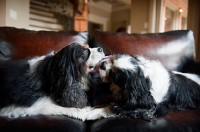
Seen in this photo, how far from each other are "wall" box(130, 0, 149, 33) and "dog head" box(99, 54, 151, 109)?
11.3 ft

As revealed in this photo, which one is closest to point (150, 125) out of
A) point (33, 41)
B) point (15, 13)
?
point (33, 41)

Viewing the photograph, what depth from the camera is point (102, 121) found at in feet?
4.02

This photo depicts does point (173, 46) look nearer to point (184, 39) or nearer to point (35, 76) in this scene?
point (184, 39)

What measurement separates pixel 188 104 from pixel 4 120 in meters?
1.33

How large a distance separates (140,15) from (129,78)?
370 cm

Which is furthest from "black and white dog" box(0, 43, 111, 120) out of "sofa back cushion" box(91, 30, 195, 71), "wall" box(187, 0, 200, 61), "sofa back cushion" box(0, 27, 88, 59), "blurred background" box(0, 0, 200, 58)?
"blurred background" box(0, 0, 200, 58)

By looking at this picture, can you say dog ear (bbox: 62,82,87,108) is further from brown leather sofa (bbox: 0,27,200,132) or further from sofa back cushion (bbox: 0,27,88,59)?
sofa back cushion (bbox: 0,27,88,59)

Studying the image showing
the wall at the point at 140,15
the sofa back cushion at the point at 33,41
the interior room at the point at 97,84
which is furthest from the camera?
the wall at the point at 140,15

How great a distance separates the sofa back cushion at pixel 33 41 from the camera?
189cm

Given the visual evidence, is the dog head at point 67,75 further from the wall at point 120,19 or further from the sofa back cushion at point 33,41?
the wall at point 120,19

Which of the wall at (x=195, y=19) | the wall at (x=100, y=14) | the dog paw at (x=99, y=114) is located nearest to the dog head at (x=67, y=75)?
the dog paw at (x=99, y=114)

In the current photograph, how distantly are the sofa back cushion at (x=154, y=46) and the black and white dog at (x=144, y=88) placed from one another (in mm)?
436

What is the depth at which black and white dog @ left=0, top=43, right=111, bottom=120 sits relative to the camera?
4.47 feet

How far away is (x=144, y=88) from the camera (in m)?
1.33
